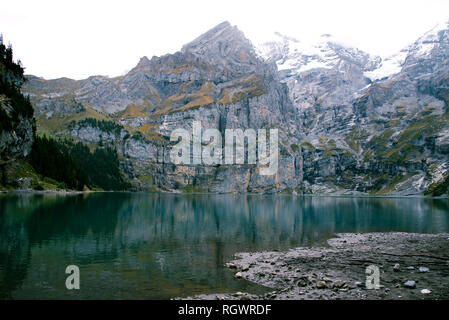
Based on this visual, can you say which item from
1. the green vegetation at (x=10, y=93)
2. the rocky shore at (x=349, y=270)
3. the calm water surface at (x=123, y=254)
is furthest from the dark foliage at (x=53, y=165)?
the rocky shore at (x=349, y=270)

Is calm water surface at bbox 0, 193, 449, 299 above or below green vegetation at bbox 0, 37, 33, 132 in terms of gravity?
below

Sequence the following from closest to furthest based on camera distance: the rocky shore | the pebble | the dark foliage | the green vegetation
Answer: the rocky shore
the pebble
the green vegetation
the dark foliage

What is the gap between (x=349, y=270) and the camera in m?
31.7

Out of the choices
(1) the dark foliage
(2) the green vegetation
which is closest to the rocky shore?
(2) the green vegetation

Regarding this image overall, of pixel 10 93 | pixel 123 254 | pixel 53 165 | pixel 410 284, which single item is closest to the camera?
pixel 410 284

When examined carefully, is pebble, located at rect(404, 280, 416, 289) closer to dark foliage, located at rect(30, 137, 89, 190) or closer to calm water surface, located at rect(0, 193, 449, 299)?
calm water surface, located at rect(0, 193, 449, 299)

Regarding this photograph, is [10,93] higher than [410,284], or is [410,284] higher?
[10,93]

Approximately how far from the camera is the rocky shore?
79.6ft

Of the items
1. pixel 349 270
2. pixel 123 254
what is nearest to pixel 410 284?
pixel 349 270

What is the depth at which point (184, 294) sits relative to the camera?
24.5m

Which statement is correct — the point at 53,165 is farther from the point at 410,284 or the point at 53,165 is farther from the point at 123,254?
the point at 410,284

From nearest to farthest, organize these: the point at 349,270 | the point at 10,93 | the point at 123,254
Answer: the point at 349,270
the point at 123,254
the point at 10,93

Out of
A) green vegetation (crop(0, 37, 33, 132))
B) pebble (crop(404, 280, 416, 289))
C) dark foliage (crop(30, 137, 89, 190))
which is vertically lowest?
pebble (crop(404, 280, 416, 289))
